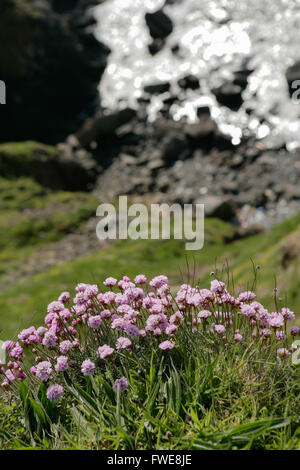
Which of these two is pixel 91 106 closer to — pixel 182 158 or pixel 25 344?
pixel 182 158

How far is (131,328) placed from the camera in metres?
4.05

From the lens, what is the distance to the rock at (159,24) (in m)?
40.4

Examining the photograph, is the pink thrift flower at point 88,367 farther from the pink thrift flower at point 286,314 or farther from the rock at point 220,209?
the rock at point 220,209

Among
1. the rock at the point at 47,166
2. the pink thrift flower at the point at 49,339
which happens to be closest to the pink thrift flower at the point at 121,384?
the pink thrift flower at the point at 49,339

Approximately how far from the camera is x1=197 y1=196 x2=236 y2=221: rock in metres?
25.7

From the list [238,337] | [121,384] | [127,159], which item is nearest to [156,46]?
[127,159]

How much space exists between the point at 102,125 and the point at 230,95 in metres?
11.0

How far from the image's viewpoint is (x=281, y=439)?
3.39m

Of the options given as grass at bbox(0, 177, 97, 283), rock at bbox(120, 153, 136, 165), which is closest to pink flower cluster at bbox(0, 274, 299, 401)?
grass at bbox(0, 177, 97, 283)

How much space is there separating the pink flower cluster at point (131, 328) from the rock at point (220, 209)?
69.5ft

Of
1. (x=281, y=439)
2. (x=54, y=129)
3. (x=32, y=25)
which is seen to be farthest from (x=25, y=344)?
(x=32, y=25)

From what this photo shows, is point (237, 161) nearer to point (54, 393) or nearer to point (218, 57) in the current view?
point (218, 57)

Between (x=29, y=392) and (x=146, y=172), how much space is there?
2870 cm

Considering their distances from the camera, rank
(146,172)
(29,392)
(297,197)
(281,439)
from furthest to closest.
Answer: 1. (146,172)
2. (297,197)
3. (29,392)
4. (281,439)
